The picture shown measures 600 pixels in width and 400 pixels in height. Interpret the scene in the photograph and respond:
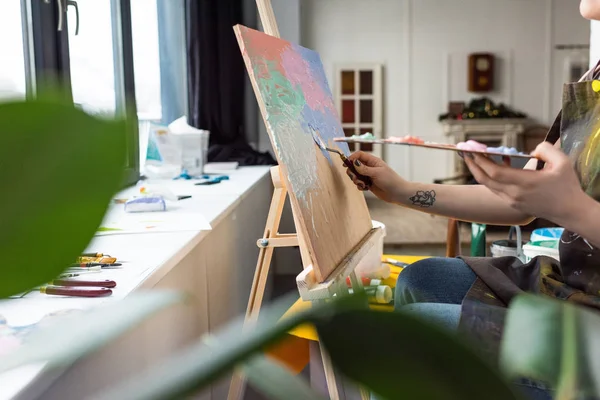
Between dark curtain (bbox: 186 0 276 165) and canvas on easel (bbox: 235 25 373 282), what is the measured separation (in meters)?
2.07

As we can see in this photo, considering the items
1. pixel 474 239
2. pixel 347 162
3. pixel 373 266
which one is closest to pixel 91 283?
pixel 347 162

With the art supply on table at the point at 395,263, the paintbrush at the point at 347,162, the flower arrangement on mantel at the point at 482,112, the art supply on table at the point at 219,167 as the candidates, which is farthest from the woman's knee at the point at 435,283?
the flower arrangement on mantel at the point at 482,112

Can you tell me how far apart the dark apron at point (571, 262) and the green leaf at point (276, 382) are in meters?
0.88

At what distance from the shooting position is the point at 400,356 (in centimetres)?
15

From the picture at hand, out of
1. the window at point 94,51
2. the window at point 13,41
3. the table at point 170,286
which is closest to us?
the table at point 170,286

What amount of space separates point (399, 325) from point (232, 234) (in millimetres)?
2028

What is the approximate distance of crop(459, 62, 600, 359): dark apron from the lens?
108 cm

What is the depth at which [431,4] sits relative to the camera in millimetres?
6492

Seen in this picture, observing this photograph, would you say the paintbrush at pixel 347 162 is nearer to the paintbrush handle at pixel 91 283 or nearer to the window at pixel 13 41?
the paintbrush handle at pixel 91 283

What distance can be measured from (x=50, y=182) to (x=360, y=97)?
6.57m

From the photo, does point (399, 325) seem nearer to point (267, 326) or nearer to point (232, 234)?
point (267, 326)

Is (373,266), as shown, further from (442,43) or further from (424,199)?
(442,43)

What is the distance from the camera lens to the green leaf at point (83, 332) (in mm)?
193

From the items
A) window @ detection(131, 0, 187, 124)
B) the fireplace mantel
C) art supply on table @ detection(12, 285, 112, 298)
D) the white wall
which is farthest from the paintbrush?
the white wall
